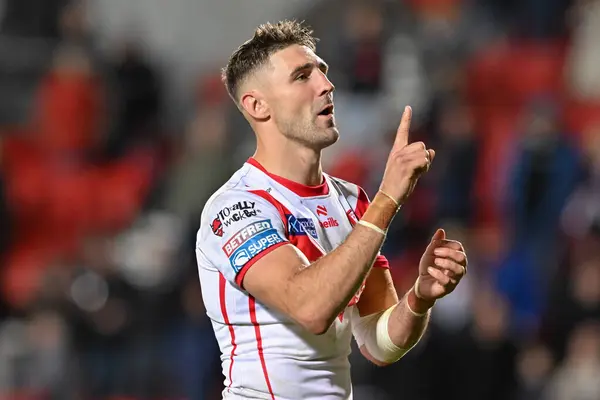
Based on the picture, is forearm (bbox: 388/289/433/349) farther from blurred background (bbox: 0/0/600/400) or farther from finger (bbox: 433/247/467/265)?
blurred background (bbox: 0/0/600/400)

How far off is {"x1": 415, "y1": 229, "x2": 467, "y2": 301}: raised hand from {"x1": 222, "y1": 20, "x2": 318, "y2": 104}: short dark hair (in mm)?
905

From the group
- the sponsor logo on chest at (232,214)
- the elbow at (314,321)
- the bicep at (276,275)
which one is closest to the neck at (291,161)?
the sponsor logo on chest at (232,214)

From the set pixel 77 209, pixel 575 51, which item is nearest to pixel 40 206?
pixel 77 209

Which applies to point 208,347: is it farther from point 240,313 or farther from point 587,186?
point 240,313

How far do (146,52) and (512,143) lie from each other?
3565mm

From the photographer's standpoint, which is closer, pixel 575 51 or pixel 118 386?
pixel 118 386

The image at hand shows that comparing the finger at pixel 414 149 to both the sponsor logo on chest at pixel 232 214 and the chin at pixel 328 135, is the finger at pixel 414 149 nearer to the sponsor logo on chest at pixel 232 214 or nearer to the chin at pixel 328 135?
the chin at pixel 328 135

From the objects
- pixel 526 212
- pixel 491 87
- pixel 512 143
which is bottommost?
pixel 526 212

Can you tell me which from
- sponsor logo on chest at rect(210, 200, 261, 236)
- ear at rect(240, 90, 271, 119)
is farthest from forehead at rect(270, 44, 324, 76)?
sponsor logo on chest at rect(210, 200, 261, 236)

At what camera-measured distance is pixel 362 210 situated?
13.1 feet

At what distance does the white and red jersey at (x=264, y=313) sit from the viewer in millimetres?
3486

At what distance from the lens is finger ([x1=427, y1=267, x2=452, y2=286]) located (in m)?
3.56

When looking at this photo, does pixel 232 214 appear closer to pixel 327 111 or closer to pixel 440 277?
pixel 327 111

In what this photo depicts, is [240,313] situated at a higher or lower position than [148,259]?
lower
